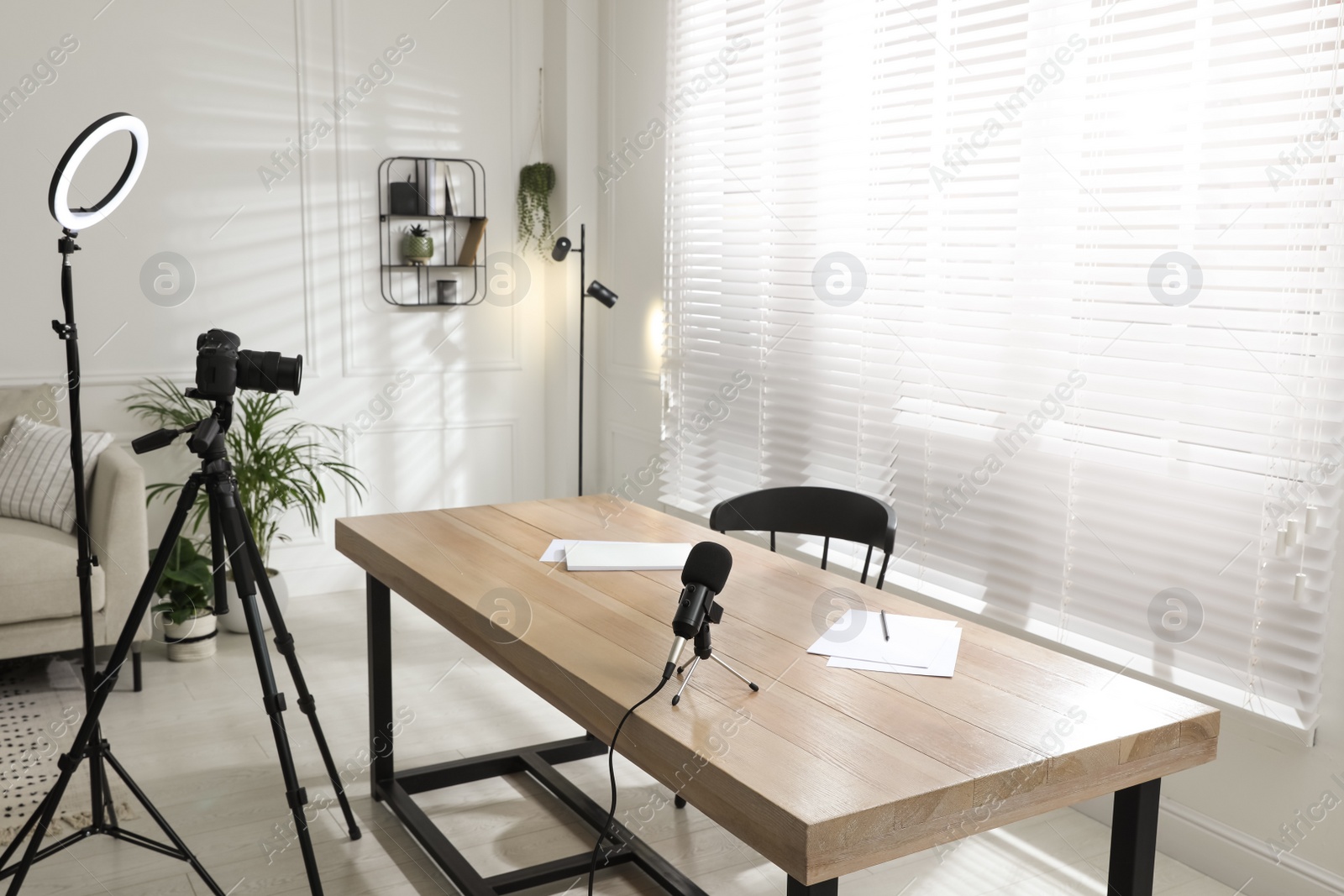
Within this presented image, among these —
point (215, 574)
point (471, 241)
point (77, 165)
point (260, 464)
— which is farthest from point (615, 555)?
point (471, 241)

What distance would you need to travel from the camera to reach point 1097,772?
1.51 meters

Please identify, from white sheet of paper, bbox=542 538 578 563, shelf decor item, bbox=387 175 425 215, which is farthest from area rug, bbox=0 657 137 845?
shelf decor item, bbox=387 175 425 215

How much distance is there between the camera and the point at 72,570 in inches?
137

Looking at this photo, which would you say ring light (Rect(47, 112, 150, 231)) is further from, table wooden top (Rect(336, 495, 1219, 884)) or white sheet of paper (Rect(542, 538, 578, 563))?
white sheet of paper (Rect(542, 538, 578, 563))

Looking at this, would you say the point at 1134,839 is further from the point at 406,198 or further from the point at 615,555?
the point at 406,198

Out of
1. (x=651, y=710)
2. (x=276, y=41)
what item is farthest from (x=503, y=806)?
(x=276, y=41)

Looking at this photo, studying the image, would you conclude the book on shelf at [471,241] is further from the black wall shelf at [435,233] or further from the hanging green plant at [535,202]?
the hanging green plant at [535,202]

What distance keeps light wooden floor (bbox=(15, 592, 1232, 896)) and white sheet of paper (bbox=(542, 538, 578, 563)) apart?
29.8 inches

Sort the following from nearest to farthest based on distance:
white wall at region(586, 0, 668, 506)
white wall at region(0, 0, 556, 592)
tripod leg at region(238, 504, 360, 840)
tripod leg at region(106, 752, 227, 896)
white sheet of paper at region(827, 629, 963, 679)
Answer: white sheet of paper at region(827, 629, 963, 679)
tripod leg at region(238, 504, 360, 840)
tripod leg at region(106, 752, 227, 896)
white wall at region(0, 0, 556, 592)
white wall at region(586, 0, 668, 506)

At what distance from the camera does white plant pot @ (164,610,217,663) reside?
157 inches

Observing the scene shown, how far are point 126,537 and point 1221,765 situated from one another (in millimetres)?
3289

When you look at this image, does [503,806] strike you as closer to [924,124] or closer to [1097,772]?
Result: [1097,772]

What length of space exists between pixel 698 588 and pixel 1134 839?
76 centimetres

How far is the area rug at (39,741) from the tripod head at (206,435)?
1244mm
